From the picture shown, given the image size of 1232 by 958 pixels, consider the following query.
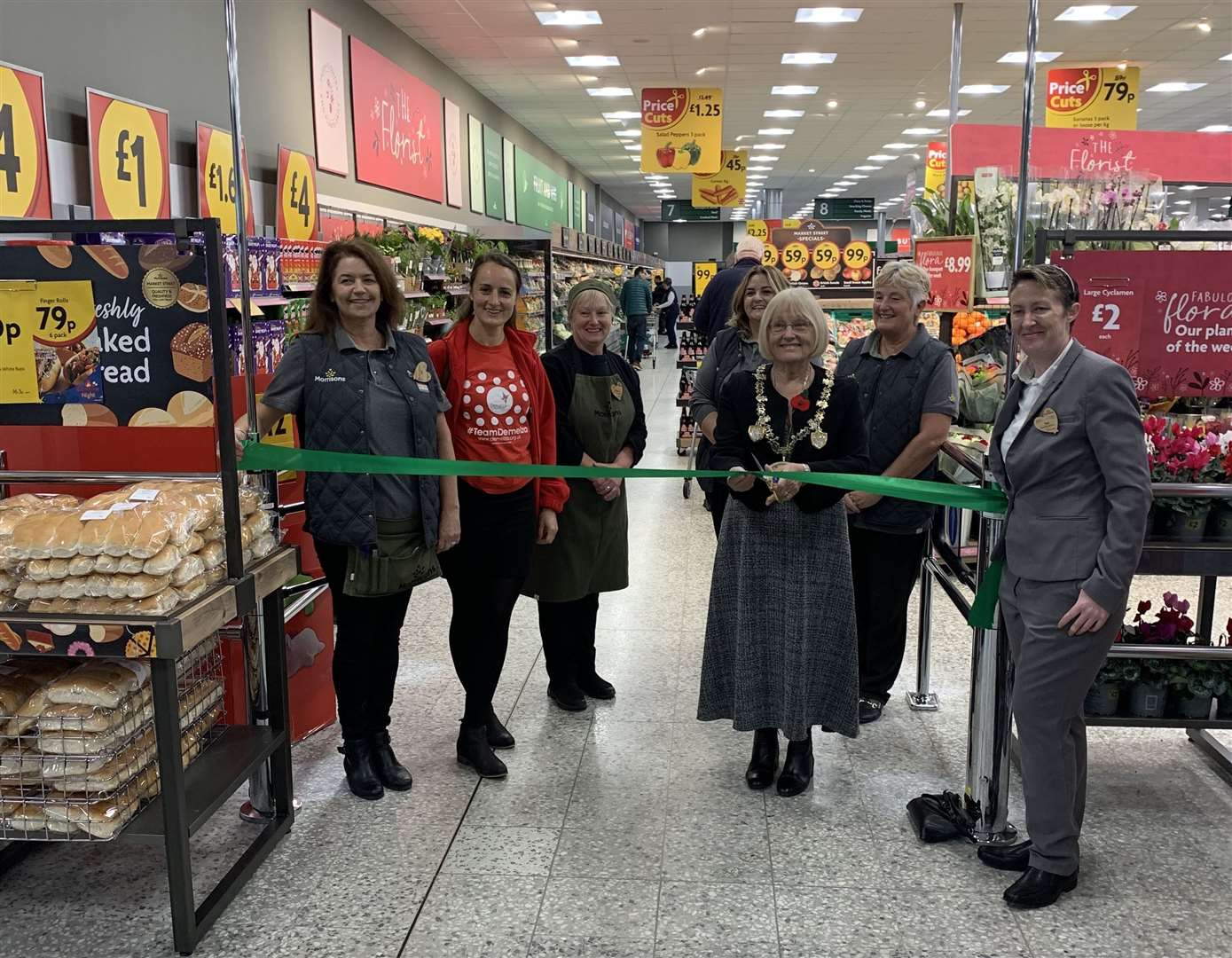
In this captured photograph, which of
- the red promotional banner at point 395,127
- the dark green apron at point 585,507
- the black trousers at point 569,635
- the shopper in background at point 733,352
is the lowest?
the black trousers at point 569,635

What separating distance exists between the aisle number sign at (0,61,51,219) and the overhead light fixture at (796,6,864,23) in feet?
22.0

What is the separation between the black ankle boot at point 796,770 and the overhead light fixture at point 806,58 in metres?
9.37

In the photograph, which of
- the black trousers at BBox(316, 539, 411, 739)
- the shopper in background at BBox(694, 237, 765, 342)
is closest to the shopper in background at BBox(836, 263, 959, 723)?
the black trousers at BBox(316, 539, 411, 739)

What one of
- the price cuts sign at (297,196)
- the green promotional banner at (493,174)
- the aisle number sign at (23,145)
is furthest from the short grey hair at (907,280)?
the green promotional banner at (493,174)

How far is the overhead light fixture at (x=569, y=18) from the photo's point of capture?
8975 millimetres

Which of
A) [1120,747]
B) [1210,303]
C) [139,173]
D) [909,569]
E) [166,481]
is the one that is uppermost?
[139,173]

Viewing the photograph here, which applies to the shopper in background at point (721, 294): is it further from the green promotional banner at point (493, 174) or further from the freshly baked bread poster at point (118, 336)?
the green promotional banner at point (493, 174)

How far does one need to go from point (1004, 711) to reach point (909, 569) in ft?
2.69

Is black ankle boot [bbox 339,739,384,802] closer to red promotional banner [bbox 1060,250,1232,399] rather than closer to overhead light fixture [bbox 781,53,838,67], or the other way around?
red promotional banner [bbox 1060,250,1232,399]

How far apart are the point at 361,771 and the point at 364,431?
108 centimetres

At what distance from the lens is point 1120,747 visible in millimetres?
3508

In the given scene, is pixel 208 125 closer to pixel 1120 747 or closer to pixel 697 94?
pixel 1120 747

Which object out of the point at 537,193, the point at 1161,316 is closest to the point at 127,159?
the point at 1161,316

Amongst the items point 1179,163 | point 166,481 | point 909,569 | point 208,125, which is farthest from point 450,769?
point 1179,163
